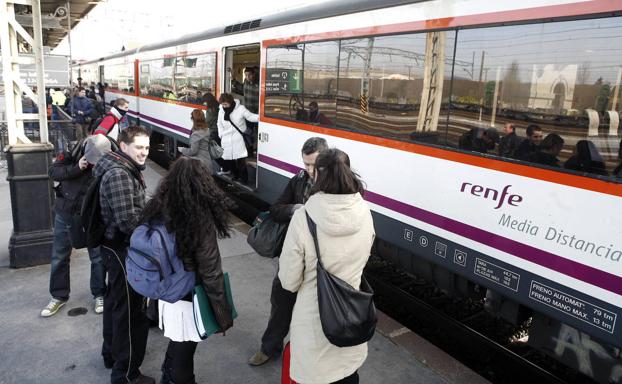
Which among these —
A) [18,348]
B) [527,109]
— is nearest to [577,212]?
[527,109]

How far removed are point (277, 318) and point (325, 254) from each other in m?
1.27

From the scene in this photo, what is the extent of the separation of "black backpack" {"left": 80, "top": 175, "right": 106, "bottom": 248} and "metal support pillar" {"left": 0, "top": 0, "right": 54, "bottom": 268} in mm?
2540

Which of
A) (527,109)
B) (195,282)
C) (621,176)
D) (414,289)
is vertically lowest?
(414,289)

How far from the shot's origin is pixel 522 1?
3229 mm

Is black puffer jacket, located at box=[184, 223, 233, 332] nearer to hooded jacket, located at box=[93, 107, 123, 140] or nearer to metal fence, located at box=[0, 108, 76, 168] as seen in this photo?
hooded jacket, located at box=[93, 107, 123, 140]

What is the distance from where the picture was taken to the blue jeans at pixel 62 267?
3852 millimetres

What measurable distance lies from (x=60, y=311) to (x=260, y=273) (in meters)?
1.88

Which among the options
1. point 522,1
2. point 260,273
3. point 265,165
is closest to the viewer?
point 522,1

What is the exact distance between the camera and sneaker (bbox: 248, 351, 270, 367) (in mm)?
3360

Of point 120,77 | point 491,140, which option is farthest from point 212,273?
point 120,77

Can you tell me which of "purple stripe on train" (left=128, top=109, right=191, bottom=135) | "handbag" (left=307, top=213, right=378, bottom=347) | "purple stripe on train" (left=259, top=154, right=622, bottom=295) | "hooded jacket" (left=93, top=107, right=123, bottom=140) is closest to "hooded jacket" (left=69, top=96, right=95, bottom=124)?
"purple stripe on train" (left=128, top=109, right=191, bottom=135)

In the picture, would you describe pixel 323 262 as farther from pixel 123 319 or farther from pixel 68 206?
pixel 68 206

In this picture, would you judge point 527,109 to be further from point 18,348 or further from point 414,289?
point 18,348

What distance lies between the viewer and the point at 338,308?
2.16 meters
